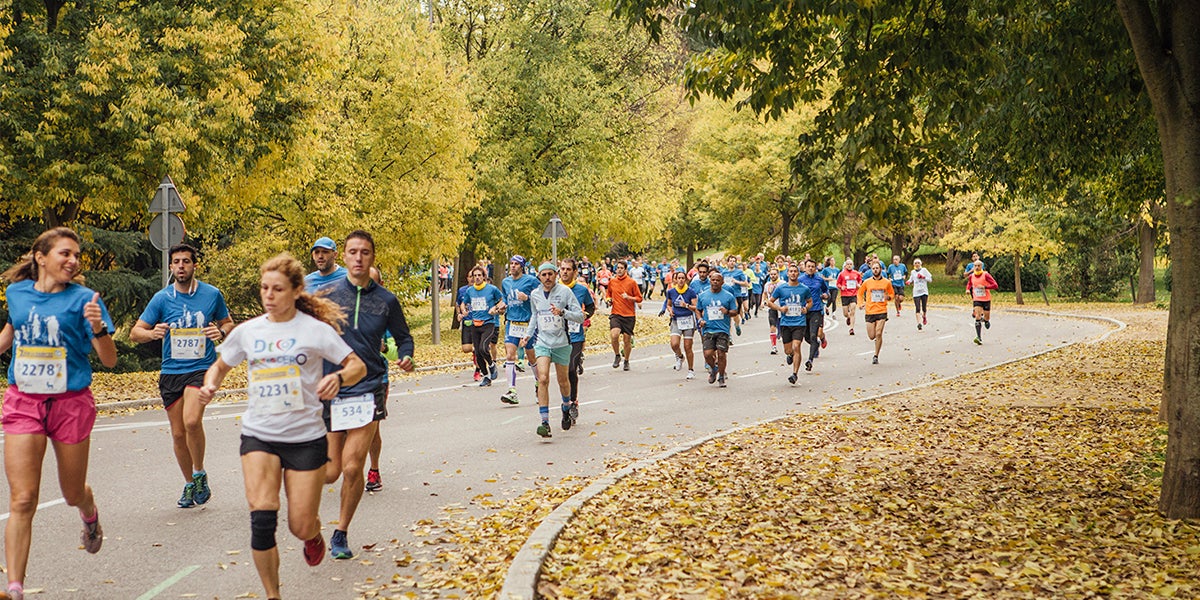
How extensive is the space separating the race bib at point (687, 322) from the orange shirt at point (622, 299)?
165cm

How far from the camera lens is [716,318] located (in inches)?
695

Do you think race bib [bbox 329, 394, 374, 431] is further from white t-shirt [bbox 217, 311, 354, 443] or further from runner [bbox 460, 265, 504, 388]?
runner [bbox 460, 265, 504, 388]

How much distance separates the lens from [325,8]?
74.0ft

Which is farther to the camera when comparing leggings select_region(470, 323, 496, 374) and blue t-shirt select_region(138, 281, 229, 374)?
leggings select_region(470, 323, 496, 374)

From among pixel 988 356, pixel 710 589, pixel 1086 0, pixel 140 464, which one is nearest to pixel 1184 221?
pixel 1086 0

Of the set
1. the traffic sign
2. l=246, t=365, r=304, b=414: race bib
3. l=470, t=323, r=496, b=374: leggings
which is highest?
the traffic sign

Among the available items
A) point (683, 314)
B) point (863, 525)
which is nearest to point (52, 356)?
point (863, 525)

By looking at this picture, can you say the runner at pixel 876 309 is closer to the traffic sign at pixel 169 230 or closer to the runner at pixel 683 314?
the runner at pixel 683 314

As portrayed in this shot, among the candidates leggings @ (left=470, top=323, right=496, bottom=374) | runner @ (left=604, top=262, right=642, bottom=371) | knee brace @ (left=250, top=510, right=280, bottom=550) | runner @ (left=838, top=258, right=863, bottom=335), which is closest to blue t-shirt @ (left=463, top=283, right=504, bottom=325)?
leggings @ (left=470, top=323, right=496, bottom=374)

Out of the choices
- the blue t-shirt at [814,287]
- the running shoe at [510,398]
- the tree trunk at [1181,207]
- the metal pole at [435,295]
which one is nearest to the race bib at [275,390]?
the tree trunk at [1181,207]

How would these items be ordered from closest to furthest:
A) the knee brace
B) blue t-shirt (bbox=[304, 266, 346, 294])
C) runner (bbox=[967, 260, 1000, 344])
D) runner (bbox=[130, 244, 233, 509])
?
1. the knee brace
2. blue t-shirt (bbox=[304, 266, 346, 294])
3. runner (bbox=[130, 244, 233, 509])
4. runner (bbox=[967, 260, 1000, 344])

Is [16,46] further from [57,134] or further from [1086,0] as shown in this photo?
[1086,0]

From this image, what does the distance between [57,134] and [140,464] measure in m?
9.16

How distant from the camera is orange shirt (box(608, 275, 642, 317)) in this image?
69.4 ft
